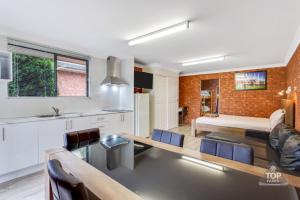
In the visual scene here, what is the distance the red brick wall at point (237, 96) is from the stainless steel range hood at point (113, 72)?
365 cm

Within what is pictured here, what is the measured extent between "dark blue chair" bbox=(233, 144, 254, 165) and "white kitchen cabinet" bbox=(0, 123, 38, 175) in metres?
3.02

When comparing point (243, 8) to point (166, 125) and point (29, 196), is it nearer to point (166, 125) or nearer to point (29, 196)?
point (29, 196)

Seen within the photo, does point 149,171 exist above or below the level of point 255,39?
below

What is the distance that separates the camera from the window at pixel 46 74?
3.03 m

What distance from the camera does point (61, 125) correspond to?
3.04 metres

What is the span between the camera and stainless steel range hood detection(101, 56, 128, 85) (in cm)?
428

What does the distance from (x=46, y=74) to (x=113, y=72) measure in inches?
64.3

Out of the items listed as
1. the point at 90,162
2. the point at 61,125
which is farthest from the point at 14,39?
the point at 90,162

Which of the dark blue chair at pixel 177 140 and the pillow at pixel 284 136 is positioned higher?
the dark blue chair at pixel 177 140

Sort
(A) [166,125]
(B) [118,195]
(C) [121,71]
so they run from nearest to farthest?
(B) [118,195]
(C) [121,71]
(A) [166,125]

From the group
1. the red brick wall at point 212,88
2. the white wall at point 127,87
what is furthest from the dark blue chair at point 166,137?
the red brick wall at point 212,88

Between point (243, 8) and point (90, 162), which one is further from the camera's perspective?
point (243, 8)

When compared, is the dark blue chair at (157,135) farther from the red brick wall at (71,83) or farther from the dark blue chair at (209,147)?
the red brick wall at (71,83)

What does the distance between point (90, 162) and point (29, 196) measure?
1523mm
